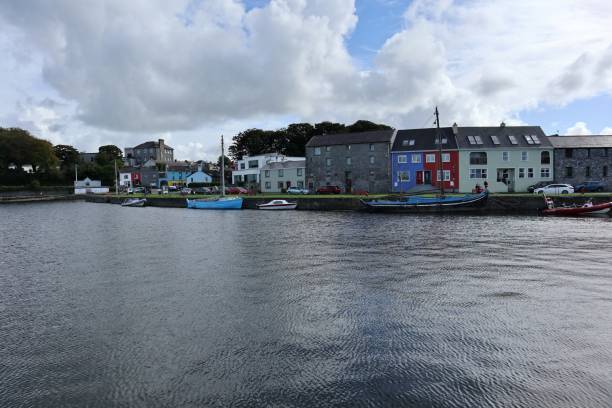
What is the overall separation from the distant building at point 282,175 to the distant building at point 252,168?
14.0ft

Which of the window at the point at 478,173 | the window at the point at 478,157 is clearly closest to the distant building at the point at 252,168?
the window at the point at 478,157

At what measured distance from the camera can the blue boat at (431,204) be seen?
2024 inches

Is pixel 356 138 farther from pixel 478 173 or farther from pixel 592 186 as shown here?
pixel 592 186

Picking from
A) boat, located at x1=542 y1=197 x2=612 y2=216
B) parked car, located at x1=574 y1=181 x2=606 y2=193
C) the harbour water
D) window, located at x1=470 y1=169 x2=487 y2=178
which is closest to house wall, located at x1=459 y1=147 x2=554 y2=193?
window, located at x1=470 y1=169 x2=487 y2=178

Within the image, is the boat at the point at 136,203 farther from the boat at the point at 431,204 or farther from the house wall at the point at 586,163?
the house wall at the point at 586,163

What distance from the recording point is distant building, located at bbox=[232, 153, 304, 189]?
99.9 meters

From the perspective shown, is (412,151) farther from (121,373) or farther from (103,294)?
(121,373)

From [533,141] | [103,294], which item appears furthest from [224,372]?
[533,141]

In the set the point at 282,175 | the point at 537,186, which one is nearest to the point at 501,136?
the point at 537,186

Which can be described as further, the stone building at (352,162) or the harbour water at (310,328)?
the stone building at (352,162)

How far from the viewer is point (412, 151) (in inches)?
2884

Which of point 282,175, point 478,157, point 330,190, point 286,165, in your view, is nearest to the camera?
point 478,157

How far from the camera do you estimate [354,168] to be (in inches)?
3088

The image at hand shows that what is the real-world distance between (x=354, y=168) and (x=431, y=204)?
27.4 metres
